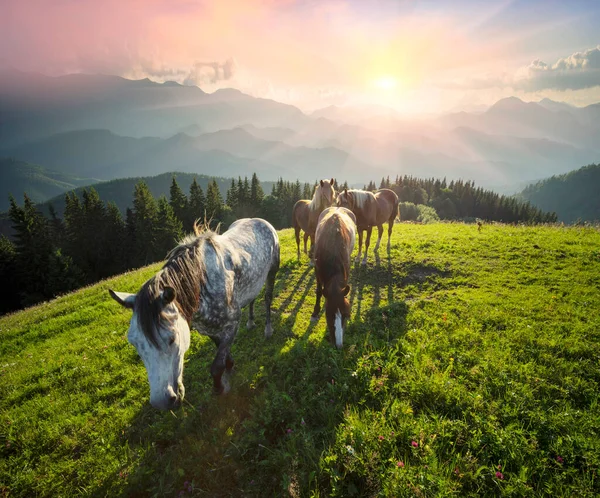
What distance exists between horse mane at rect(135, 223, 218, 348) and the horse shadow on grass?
2303 millimetres

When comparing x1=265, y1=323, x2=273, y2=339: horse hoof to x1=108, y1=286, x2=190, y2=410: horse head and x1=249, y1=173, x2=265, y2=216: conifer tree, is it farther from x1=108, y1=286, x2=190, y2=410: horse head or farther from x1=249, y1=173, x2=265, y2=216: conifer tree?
x1=249, y1=173, x2=265, y2=216: conifer tree

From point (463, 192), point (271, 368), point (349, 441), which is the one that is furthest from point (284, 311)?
point (463, 192)

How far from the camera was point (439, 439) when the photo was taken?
4258mm

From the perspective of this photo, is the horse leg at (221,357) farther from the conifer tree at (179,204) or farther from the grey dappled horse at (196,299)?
the conifer tree at (179,204)

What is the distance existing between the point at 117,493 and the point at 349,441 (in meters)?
3.78

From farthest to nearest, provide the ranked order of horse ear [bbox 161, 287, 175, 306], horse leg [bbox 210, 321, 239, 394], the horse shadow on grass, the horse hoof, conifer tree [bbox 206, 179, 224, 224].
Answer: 1. conifer tree [bbox 206, 179, 224, 224]
2. the horse hoof
3. horse leg [bbox 210, 321, 239, 394]
4. the horse shadow on grass
5. horse ear [bbox 161, 287, 175, 306]

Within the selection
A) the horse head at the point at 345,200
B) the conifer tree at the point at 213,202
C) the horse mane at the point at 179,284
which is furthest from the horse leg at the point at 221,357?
the conifer tree at the point at 213,202

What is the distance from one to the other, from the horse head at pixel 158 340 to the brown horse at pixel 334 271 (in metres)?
3.47

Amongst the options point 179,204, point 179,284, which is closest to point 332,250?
point 179,284

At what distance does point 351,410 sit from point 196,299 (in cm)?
344

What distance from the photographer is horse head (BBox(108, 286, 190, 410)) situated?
3.83 meters

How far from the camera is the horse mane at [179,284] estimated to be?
3.85 metres

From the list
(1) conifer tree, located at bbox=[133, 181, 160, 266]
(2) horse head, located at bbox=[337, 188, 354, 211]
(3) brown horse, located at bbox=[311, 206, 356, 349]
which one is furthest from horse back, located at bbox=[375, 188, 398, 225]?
(1) conifer tree, located at bbox=[133, 181, 160, 266]

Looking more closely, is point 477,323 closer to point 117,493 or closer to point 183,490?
point 183,490
